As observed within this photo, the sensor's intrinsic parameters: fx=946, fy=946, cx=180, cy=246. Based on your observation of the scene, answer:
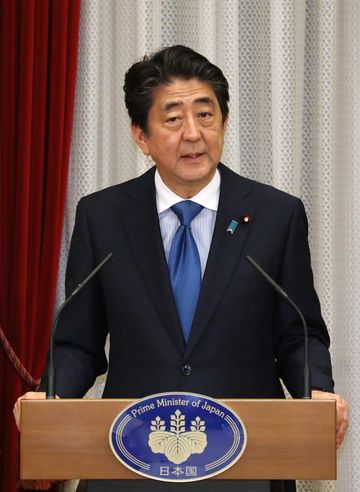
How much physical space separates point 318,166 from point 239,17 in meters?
0.60

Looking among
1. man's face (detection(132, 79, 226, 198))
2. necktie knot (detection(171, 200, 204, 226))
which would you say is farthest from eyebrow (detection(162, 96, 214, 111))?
necktie knot (detection(171, 200, 204, 226))

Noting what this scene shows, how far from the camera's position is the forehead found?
6.92 ft

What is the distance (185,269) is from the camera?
2.05 meters

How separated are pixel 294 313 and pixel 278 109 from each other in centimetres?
129

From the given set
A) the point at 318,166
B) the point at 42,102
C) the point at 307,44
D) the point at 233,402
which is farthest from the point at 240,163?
the point at 233,402

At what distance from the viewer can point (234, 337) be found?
202 cm

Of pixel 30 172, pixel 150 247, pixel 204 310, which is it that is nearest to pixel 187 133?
pixel 150 247

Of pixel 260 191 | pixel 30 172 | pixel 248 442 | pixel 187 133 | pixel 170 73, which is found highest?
pixel 170 73

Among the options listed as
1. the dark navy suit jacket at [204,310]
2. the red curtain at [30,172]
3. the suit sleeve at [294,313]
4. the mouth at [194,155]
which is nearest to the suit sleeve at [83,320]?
the dark navy suit jacket at [204,310]

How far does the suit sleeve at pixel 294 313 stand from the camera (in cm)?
204

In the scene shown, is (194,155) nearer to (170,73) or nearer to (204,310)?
(170,73)

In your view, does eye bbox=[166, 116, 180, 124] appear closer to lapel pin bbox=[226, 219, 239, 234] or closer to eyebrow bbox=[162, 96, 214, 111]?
eyebrow bbox=[162, 96, 214, 111]

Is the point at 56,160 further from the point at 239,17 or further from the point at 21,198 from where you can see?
the point at 239,17

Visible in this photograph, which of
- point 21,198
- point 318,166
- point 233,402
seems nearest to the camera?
point 233,402
